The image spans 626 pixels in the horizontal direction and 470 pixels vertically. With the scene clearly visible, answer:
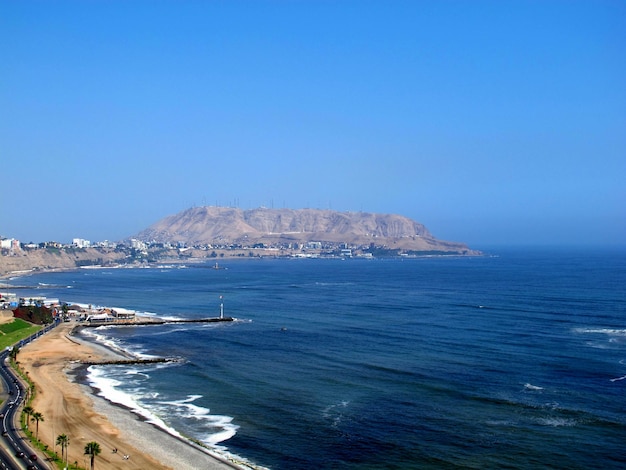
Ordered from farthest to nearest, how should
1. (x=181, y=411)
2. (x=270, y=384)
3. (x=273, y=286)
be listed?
(x=273, y=286), (x=270, y=384), (x=181, y=411)

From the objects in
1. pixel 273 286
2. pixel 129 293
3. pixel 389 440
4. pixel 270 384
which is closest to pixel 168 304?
pixel 129 293

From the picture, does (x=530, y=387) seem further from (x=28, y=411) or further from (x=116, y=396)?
(x=28, y=411)

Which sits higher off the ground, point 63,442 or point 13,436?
point 63,442

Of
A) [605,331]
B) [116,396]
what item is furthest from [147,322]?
[605,331]

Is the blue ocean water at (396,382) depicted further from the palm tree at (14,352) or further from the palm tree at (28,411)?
the palm tree at (14,352)

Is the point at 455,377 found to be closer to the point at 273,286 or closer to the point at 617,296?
the point at 617,296

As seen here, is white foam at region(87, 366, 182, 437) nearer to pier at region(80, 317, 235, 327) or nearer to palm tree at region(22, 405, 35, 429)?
palm tree at region(22, 405, 35, 429)
